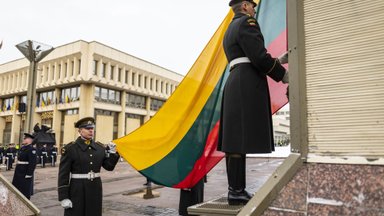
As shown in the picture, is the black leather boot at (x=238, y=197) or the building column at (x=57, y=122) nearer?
the black leather boot at (x=238, y=197)

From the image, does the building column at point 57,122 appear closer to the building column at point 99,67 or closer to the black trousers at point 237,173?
the building column at point 99,67

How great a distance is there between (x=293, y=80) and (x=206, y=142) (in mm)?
1491

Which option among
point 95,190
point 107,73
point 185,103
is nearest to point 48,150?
point 107,73

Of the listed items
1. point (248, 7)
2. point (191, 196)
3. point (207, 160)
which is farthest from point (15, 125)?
point (248, 7)

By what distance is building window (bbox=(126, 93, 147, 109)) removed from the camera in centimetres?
4012

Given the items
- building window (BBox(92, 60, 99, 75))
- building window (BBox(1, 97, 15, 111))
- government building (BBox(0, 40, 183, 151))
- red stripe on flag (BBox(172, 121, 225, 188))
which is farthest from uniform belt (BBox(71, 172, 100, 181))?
building window (BBox(1, 97, 15, 111))

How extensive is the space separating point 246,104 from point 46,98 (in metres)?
40.4

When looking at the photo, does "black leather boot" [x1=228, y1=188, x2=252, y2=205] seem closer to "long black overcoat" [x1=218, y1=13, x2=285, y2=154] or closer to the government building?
"long black overcoat" [x1=218, y1=13, x2=285, y2=154]

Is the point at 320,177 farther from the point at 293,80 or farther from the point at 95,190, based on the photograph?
the point at 95,190

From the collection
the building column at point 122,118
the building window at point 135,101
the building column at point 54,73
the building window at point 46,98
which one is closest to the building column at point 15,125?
the building window at point 46,98

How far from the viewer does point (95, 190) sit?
14.0ft

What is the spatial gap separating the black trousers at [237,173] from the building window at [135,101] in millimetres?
38102

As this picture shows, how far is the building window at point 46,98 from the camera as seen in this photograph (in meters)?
37.7

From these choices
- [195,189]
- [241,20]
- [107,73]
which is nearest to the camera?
[241,20]
